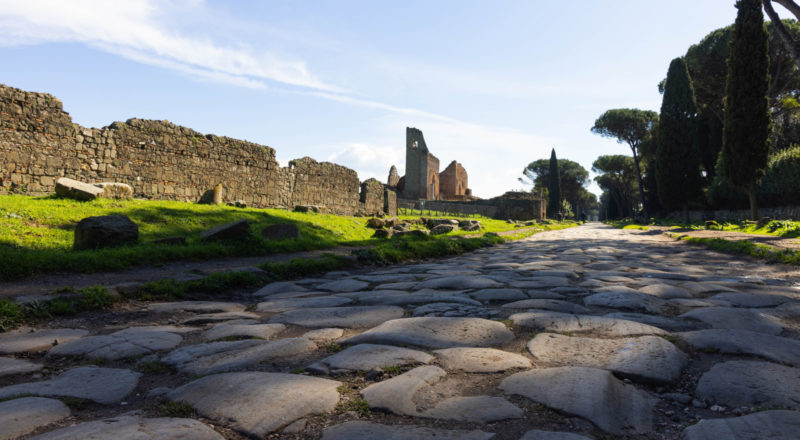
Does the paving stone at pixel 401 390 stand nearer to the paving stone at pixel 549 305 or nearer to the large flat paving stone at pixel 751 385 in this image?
the large flat paving stone at pixel 751 385

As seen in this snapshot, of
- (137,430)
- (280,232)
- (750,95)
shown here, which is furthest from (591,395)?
(750,95)

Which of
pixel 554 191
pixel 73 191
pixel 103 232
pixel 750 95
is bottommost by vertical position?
pixel 103 232

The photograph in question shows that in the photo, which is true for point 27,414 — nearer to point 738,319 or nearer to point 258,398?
point 258,398

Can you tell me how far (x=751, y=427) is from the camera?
3.77 ft

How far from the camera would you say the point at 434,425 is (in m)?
1.21

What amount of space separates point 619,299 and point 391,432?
2364mm

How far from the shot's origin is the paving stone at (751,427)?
1106mm

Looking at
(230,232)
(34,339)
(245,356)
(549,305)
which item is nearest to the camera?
(245,356)

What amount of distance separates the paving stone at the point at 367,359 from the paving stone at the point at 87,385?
69cm

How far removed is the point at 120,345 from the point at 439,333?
5.33 feet

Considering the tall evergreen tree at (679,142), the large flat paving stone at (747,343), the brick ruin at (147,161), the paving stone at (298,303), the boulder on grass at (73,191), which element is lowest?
the paving stone at (298,303)

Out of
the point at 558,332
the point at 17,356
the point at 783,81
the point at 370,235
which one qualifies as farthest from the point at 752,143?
the point at 17,356

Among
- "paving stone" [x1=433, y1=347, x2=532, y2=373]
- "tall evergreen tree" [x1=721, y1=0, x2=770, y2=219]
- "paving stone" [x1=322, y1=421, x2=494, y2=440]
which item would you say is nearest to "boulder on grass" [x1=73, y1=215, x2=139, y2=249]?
"paving stone" [x1=433, y1=347, x2=532, y2=373]

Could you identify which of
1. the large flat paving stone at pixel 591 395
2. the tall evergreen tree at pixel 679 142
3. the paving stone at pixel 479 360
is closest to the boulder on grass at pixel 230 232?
the paving stone at pixel 479 360
